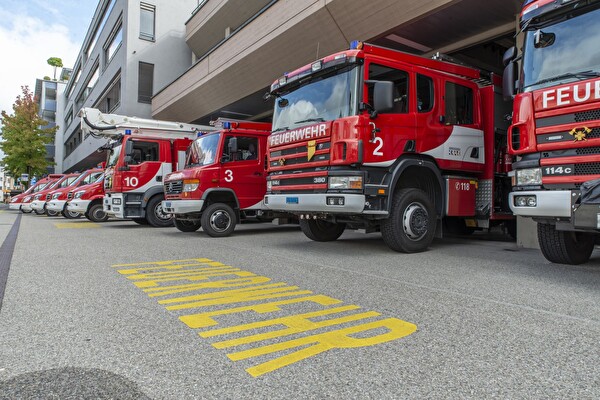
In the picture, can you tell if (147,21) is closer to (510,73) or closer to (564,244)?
(510,73)

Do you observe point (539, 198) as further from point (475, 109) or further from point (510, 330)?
point (475, 109)

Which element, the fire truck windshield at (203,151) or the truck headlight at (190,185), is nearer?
the truck headlight at (190,185)

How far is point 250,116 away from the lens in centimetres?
2212

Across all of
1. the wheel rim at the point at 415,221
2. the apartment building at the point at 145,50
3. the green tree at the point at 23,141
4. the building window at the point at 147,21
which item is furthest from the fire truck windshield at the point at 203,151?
the green tree at the point at 23,141

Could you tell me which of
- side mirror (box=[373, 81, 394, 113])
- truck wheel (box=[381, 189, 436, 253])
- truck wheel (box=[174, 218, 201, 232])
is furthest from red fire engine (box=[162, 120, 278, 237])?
side mirror (box=[373, 81, 394, 113])

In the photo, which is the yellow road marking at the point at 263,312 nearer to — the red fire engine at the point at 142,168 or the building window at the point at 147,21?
the red fire engine at the point at 142,168

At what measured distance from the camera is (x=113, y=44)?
1237 inches

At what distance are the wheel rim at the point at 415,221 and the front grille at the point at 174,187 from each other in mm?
5396

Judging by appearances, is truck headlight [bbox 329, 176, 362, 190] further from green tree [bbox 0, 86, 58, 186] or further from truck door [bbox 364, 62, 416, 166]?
green tree [bbox 0, 86, 58, 186]

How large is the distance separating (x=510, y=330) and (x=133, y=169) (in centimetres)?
1118

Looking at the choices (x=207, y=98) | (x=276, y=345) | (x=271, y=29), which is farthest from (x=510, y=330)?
(x=207, y=98)

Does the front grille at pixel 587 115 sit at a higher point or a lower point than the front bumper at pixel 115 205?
higher

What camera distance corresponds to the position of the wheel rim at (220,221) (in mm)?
9891

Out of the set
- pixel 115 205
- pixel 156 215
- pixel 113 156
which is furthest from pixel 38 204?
pixel 156 215
